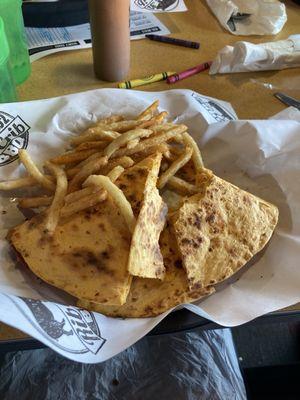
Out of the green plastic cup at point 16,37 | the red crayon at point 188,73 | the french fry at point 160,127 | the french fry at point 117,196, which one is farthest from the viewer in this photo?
the red crayon at point 188,73

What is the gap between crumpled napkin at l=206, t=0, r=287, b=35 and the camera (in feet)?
5.27

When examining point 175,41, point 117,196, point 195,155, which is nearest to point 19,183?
point 117,196

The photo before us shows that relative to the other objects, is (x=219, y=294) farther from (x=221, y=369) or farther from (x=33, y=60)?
(x=33, y=60)

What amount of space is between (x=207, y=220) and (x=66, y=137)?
1.37ft

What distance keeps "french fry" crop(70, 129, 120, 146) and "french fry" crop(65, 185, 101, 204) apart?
0.53ft

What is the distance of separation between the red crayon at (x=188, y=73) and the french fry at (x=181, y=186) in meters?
0.48

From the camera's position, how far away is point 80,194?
871 mm

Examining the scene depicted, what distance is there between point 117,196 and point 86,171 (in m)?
0.12

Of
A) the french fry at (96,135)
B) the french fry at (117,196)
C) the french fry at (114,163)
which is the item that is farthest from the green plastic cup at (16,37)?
the french fry at (117,196)

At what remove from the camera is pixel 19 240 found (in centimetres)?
86

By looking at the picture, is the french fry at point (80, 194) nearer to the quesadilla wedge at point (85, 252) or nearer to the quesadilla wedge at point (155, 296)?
the quesadilla wedge at point (85, 252)

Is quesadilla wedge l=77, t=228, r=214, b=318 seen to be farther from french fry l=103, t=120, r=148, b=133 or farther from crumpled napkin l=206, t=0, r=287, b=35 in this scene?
crumpled napkin l=206, t=0, r=287, b=35

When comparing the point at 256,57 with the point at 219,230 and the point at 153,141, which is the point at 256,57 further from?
the point at 219,230

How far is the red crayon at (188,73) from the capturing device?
1.35 meters
